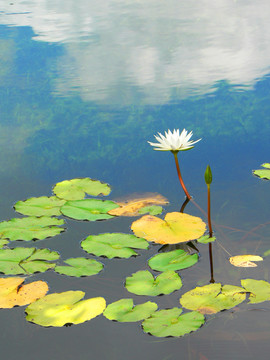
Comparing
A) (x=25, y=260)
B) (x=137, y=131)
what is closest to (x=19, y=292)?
(x=25, y=260)

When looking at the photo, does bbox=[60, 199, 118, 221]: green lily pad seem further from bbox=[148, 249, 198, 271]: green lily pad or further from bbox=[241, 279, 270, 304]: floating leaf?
bbox=[241, 279, 270, 304]: floating leaf

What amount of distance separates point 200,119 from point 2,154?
106 centimetres

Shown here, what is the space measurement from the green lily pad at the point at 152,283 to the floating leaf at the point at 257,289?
19 cm

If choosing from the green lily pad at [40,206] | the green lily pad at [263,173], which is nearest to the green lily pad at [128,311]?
the green lily pad at [40,206]

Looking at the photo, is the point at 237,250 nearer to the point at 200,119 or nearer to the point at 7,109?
the point at 200,119

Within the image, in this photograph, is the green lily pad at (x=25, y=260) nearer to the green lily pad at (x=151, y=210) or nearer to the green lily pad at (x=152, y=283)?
the green lily pad at (x=152, y=283)

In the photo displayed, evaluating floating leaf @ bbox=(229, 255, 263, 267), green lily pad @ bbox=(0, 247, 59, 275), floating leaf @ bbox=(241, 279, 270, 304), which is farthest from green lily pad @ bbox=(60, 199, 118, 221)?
floating leaf @ bbox=(241, 279, 270, 304)

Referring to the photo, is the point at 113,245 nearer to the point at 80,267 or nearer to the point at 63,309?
the point at 80,267

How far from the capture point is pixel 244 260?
148 cm

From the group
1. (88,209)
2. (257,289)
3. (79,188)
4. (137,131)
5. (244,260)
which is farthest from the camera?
(137,131)

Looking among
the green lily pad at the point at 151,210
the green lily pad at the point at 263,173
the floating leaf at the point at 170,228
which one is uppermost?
the green lily pad at the point at 263,173

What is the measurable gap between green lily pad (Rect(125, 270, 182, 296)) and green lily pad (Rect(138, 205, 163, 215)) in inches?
15.1

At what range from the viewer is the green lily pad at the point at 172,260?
1.48m

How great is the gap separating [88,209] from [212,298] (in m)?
0.68
